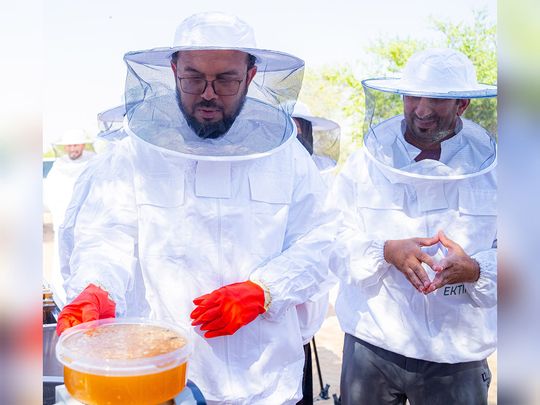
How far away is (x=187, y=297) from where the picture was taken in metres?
1.64

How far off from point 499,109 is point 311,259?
0.96 m

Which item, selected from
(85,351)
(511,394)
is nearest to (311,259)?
(85,351)

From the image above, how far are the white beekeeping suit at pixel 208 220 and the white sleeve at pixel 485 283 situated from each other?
518 millimetres

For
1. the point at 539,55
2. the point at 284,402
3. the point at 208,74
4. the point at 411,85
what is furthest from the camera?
the point at 411,85

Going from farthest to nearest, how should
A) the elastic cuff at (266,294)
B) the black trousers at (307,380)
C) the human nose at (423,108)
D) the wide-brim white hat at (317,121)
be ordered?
the wide-brim white hat at (317,121) < the black trousers at (307,380) < the human nose at (423,108) < the elastic cuff at (266,294)

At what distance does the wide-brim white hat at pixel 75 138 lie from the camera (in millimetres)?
5062

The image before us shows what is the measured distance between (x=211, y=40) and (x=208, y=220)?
45 cm

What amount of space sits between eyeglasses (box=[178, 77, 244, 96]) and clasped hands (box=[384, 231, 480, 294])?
73 cm

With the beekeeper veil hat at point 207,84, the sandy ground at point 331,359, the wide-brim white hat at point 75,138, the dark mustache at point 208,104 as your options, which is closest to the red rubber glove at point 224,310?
the beekeeper veil hat at point 207,84

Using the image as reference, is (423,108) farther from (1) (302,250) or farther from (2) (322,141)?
(2) (322,141)

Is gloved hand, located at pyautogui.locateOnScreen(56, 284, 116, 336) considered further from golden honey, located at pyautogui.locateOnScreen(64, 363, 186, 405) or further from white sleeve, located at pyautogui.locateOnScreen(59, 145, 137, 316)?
golden honey, located at pyautogui.locateOnScreen(64, 363, 186, 405)

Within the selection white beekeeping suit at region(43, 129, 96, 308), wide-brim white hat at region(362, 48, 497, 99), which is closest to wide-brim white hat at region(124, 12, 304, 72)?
wide-brim white hat at region(362, 48, 497, 99)

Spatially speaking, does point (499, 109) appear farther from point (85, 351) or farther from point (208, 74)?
point (208, 74)

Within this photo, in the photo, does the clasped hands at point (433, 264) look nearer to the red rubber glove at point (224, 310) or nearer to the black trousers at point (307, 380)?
the red rubber glove at point (224, 310)
